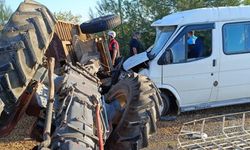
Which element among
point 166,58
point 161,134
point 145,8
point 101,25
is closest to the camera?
point 161,134

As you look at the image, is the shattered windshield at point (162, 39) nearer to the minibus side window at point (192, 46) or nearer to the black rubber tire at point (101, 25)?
the minibus side window at point (192, 46)

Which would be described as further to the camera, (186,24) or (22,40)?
(186,24)

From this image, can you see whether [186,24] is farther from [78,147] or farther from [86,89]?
[78,147]

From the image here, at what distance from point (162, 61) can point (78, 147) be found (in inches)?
221

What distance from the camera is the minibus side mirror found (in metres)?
8.44

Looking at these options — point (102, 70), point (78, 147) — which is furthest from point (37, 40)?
point (102, 70)

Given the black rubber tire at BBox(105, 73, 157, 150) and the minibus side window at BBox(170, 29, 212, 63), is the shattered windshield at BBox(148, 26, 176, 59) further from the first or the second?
the black rubber tire at BBox(105, 73, 157, 150)

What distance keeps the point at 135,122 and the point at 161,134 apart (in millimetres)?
2459

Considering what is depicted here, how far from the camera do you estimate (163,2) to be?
806 inches

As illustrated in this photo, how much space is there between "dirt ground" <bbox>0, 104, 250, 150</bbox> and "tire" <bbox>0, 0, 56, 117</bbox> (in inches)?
134

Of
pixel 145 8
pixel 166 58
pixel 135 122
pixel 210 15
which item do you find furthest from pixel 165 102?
pixel 145 8

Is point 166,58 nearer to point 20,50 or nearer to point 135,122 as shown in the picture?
point 135,122

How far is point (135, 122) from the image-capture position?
4.92 metres

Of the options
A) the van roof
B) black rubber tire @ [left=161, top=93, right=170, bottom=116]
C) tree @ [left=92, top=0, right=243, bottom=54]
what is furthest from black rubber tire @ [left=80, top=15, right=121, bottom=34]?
tree @ [left=92, top=0, right=243, bottom=54]
